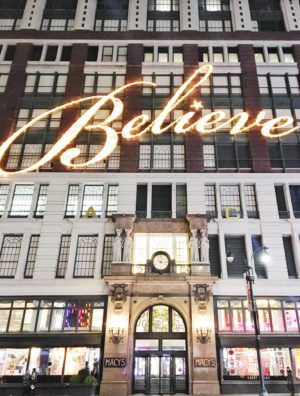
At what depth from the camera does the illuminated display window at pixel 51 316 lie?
78.5ft

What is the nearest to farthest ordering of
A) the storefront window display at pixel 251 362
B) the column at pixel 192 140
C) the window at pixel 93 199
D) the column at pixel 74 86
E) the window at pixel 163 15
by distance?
the storefront window display at pixel 251 362 < the window at pixel 93 199 < the column at pixel 192 140 < the column at pixel 74 86 < the window at pixel 163 15

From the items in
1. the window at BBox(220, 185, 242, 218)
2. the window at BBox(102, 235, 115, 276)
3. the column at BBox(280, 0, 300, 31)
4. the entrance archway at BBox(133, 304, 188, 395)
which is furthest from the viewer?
the column at BBox(280, 0, 300, 31)

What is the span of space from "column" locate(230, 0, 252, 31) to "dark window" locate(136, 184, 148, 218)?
22953 millimetres

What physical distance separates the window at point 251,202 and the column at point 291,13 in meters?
21.7

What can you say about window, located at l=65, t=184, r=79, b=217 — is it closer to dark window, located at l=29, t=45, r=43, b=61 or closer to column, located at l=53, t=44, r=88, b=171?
column, located at l=53, t=44, r=88, b=171

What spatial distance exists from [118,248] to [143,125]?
12788mm

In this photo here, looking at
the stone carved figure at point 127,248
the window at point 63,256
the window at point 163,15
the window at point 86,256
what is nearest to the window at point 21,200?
the window at point 63,256

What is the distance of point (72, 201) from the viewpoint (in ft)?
93.3

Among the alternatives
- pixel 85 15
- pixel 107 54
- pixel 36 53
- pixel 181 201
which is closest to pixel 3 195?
pixel 181 201

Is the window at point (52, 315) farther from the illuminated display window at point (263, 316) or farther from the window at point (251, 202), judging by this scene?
the window at point (251, 202)

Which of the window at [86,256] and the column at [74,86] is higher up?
the column at [74,86]

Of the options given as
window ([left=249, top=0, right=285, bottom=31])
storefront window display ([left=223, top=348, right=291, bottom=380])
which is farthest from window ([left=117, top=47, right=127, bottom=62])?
storefront window display ([left=223, top=348, right=291, bottom=380])

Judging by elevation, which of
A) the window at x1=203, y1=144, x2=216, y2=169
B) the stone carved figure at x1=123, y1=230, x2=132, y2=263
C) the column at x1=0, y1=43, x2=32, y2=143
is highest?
the column at x1=0, y1=43, x2=32, y2=143

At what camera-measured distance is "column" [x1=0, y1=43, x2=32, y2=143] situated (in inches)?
1253
